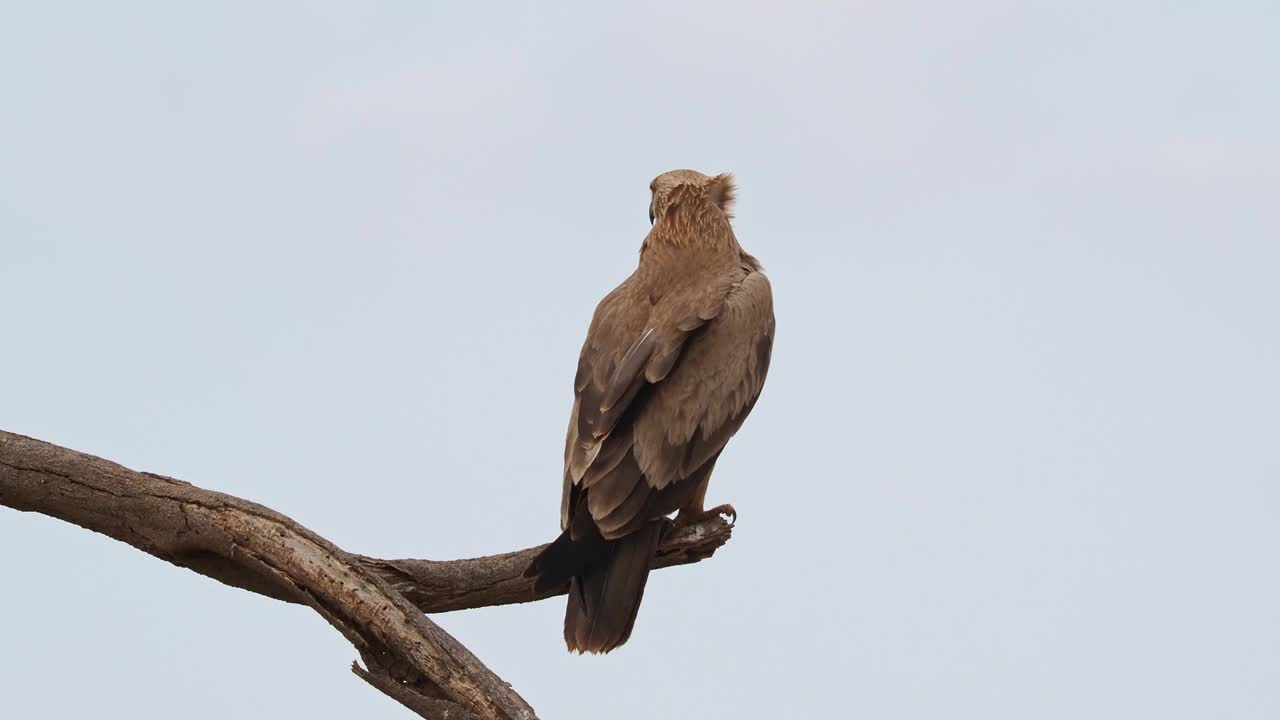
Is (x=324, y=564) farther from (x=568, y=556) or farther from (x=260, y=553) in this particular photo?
(x=568, y=556)

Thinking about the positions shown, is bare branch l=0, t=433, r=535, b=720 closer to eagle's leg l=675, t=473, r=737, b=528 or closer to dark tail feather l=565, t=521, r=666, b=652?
dark tail feather l=565, t=521, r=666, b=652

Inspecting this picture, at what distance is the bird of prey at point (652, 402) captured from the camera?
19.6 ft

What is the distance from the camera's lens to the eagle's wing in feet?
20.0

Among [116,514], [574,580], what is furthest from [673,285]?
[116,514]

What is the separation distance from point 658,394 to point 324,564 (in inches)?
64.0

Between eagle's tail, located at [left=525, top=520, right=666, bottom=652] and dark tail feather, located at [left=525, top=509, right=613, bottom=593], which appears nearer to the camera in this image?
eagle's tail, located at [left=525, top=520, right=666, bottom=652]

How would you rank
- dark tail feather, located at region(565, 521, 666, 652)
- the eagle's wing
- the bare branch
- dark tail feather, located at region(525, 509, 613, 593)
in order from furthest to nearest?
the eagle's wing → dark tail feather, located at region(525, 509, 613, 593) → dark tail feather, located at region(565, 521, 666, 652) → the bare branch

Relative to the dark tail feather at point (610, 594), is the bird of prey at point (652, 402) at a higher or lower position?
higher

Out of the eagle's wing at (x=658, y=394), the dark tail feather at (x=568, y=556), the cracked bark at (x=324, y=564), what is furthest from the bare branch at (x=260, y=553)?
the eagle's wing at (x=658, y=394)

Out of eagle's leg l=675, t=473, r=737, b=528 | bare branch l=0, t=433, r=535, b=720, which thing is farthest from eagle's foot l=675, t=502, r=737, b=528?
bare branch l=0, t=433, r=535, b=720

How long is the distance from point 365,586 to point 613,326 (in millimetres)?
1769

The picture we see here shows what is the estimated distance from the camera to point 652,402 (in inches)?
251

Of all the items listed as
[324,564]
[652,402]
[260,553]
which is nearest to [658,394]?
[652,402]

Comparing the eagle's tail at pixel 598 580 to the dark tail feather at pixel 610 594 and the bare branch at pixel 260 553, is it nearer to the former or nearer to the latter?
the dark tail feather at pixel 610 594
